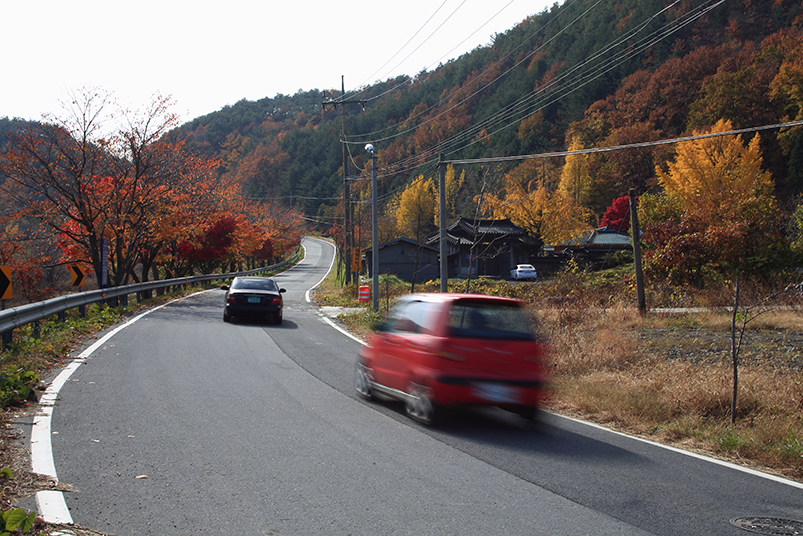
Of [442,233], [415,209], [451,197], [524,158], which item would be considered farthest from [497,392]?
[415,209]

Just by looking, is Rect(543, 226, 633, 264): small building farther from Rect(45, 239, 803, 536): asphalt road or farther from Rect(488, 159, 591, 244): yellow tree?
Rect(45, 239, 803, 536): asphalt road

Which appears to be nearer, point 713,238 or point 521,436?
point 521,436

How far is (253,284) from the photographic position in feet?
64.4

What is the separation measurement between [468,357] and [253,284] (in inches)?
536

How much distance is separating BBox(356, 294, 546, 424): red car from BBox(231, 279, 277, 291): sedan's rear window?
12.2m

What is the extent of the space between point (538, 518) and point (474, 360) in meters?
2.90

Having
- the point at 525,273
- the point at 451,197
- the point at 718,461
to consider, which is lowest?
the point at 718,461

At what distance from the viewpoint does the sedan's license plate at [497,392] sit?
7.25 m

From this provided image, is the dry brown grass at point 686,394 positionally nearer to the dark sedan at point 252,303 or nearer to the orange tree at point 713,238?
the dark sedan at point 252,303

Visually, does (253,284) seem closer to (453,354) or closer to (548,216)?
(453,354)

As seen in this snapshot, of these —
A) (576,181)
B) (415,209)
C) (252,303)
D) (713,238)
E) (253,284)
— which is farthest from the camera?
(415,209)

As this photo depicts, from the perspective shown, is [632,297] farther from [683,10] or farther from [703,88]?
[683,10]

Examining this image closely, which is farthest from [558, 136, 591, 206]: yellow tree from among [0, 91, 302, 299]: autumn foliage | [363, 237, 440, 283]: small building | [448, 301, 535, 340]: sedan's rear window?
[448, 301, 535, 340]: sedan's rear window

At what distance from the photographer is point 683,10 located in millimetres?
71375
